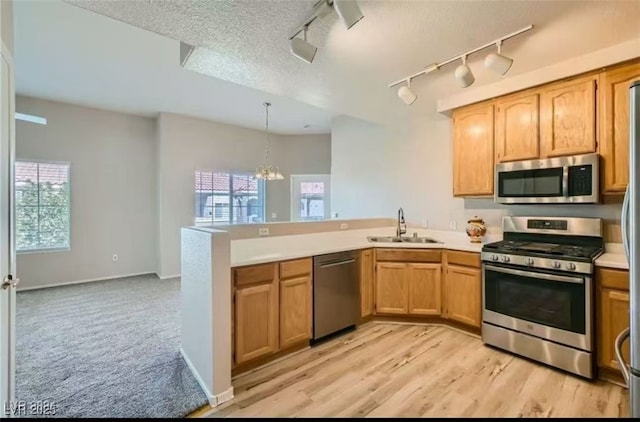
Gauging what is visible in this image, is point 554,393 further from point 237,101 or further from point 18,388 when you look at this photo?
point 237,101

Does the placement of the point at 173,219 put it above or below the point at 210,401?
above

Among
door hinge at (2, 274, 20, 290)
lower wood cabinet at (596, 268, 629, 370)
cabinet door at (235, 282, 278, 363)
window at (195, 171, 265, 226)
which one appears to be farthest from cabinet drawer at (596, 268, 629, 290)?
window at (195, 171, 265, 226)

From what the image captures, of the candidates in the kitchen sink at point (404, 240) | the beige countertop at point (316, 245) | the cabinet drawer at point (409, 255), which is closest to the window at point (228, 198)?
the beige countertop at point (316, 245)

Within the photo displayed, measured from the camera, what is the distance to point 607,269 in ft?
7.50

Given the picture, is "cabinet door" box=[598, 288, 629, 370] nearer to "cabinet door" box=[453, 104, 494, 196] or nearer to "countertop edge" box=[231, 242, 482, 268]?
"countertop edge" box=[231, 242, 482, 268]

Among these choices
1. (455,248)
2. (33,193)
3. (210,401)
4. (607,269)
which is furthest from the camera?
(33,193)

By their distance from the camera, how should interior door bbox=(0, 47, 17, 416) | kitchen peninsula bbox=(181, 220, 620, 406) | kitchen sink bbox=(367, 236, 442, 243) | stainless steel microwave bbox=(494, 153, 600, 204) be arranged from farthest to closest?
1. kitchen sink bbox=(367, 236, 442, 243)
2. stainless steel microwave bbox=(494, 153, 600, 204)
3. kitchen peninsula bbox=(181, 220, 620, 406)
4. interior door bbox=(0, 47, 17, 416)

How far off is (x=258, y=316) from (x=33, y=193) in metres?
4.91

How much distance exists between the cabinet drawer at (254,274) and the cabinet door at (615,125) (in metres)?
2.85

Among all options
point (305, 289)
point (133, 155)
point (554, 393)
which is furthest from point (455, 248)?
point (133, 155)

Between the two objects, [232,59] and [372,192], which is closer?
[232,59]

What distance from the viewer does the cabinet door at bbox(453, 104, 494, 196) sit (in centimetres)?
322

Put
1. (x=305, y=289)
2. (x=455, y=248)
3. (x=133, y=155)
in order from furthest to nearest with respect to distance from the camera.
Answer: (x=133, y=155), (x=455, y=248), (x=305, y=289)

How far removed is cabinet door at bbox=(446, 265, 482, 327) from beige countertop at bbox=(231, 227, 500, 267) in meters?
0.25
